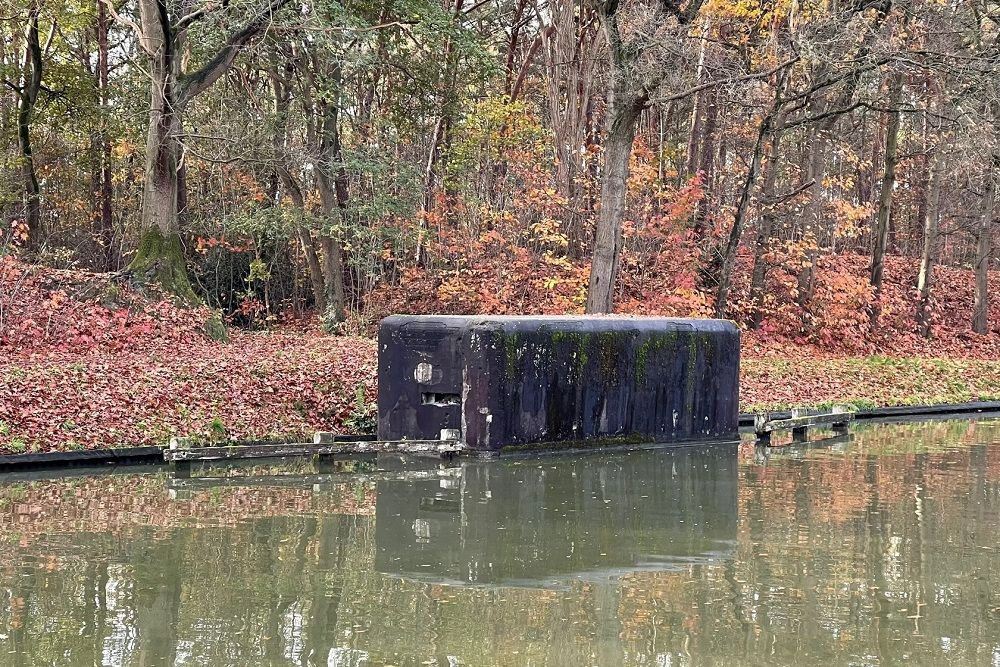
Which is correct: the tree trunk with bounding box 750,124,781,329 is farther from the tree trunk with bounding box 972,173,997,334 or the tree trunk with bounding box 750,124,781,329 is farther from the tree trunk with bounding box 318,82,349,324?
the tree trunk with bounding box 318,82,349,324

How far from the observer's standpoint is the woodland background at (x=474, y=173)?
74.8ft

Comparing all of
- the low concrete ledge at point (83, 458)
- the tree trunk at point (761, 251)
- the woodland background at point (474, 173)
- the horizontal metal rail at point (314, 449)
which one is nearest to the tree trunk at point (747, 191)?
the woodland background at point (474, 173)

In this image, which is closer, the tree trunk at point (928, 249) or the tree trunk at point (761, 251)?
the tree trunk at point (761, 251)

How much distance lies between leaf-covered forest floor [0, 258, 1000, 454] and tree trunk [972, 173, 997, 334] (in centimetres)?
462

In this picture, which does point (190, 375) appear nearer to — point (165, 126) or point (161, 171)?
point (161, 171)

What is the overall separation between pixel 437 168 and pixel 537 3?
208 inches

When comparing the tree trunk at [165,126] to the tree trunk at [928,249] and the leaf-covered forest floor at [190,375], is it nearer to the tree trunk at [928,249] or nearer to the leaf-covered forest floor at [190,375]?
the leaf-covered forest floor at [190,375]

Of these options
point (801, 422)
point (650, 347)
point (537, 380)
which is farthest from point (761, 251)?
point (537, 380)

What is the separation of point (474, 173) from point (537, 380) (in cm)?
1631

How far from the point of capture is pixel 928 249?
32.7 metres

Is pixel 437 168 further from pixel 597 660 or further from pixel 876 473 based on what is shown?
pixel 597 660

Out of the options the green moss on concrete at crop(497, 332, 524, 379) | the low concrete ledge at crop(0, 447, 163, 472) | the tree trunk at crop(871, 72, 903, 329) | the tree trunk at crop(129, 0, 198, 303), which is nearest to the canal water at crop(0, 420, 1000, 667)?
the low concrete ledge at crop(0, 447, 163, 472)

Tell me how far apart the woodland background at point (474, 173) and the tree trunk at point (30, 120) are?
77 millimetres

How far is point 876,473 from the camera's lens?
1433 cm
